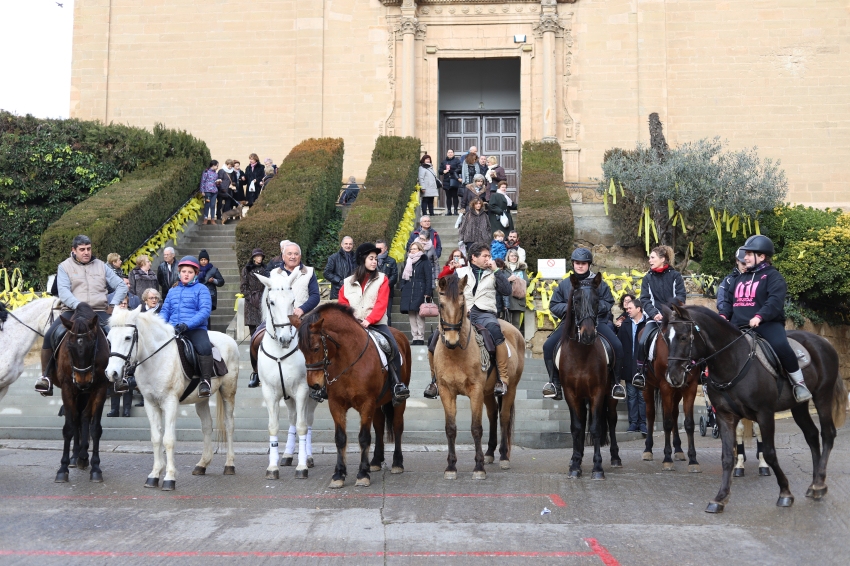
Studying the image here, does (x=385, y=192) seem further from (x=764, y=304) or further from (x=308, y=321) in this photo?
(x=764, y=304)

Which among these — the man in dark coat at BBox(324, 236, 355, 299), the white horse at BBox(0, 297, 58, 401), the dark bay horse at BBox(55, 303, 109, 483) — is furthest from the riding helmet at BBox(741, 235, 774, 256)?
the white horse at BBox(0, 297, 58, 401)

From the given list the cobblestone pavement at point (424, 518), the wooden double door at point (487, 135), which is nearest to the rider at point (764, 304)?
the cobblestone pavement at point (424, 518)

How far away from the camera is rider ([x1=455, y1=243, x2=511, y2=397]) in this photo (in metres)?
11.3

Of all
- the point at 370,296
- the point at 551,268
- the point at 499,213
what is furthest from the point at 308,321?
the point at 499,213

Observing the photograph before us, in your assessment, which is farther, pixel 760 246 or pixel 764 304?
pixel 760 246

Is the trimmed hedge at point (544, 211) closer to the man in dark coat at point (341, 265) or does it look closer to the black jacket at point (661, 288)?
the man in dark coat at point (341, 265)

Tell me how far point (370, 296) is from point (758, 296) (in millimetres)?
4398

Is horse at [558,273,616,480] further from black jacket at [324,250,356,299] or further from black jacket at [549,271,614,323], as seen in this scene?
black jacket at [324,250,356,299]

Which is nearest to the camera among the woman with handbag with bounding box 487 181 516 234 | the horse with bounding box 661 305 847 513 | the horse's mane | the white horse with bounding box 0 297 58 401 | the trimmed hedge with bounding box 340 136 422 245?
the horse with bounding box 661 305 847 513

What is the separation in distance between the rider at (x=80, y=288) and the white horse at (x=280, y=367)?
2.25 m

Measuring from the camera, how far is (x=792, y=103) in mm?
27359

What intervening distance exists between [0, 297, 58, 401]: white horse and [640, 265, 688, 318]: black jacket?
7.53 m

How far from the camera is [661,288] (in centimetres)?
1221

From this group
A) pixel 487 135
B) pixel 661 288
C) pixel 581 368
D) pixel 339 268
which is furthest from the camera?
pixel 487 135
